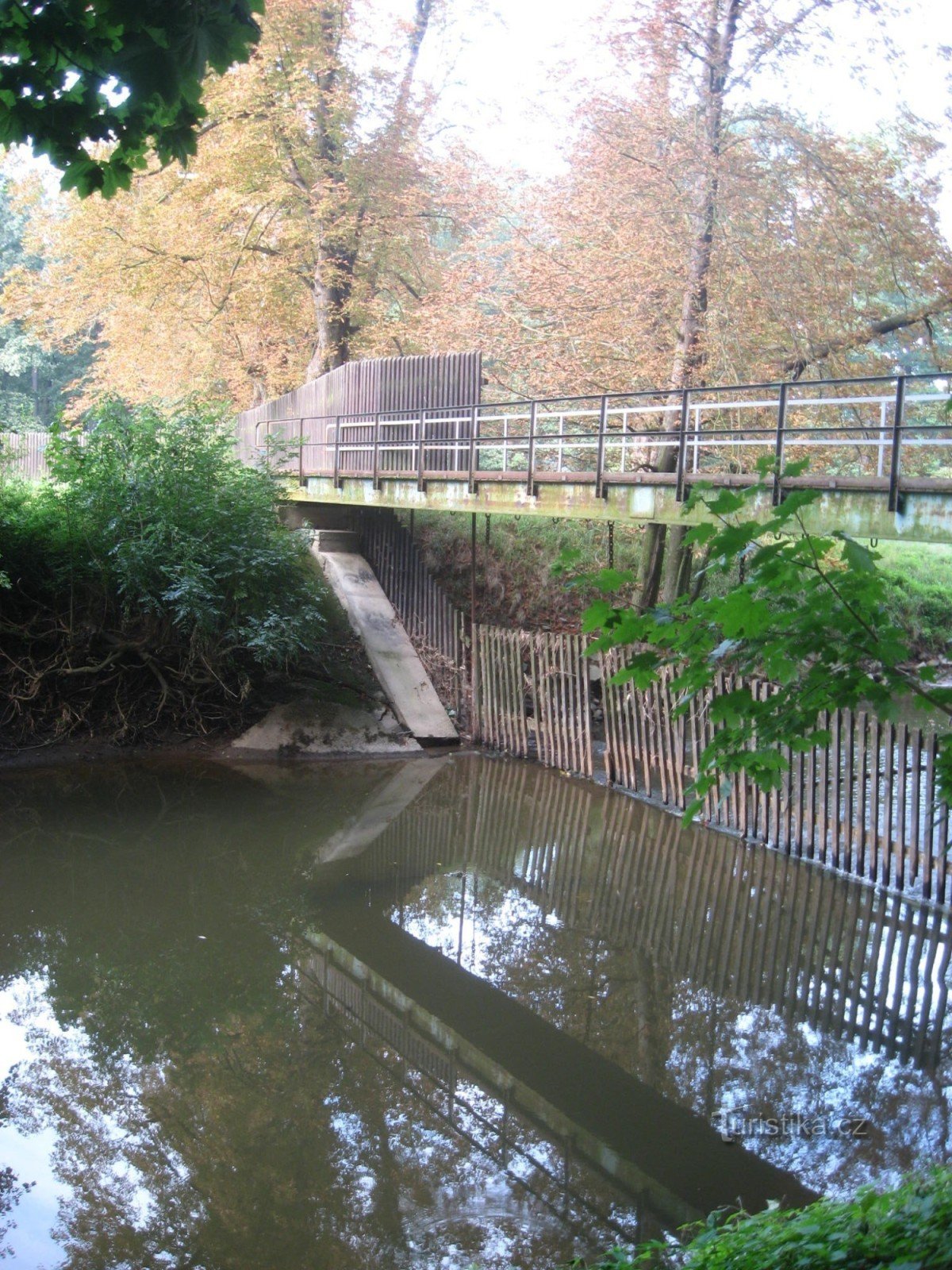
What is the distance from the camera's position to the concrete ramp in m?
15.9

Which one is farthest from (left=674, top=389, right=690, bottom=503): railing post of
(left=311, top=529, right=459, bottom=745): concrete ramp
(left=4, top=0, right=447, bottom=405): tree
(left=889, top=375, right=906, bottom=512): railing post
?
(left=4, top=0, right=447, bottom=405): tree

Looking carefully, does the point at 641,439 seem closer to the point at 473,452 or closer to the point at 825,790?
the point at 473,452

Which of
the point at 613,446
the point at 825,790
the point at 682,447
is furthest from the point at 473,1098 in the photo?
the point at 613,446

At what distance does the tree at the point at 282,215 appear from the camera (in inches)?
876

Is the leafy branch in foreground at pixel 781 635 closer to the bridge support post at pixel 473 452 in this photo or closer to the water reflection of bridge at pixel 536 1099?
Result: the water reflection of bridge at pixel 536 1099

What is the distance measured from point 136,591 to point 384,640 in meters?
4.04

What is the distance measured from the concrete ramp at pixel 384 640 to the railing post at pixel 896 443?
8678 millimetres

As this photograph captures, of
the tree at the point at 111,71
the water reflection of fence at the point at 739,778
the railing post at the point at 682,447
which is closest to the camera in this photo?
the tree at the point at 111,71

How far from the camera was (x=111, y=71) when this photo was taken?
12.0 feet

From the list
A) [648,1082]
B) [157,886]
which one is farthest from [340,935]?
[648,1082]

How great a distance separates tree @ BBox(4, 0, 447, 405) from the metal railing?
16.1ft

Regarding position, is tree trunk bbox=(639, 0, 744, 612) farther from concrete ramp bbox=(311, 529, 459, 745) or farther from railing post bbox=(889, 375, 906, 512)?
railing post bbox=(889, 375, 906, 512)

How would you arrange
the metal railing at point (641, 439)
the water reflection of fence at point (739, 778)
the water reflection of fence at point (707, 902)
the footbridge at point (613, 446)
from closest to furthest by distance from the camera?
Result: the water reflection of fence at point (707, 902), the footbridge at point (613, 446), the water reflection of fence at point (739, 778), the metal railing at point (641, 439)

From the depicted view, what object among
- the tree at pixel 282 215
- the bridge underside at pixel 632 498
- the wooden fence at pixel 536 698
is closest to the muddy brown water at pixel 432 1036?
the wooden fence at pixel 536 698
